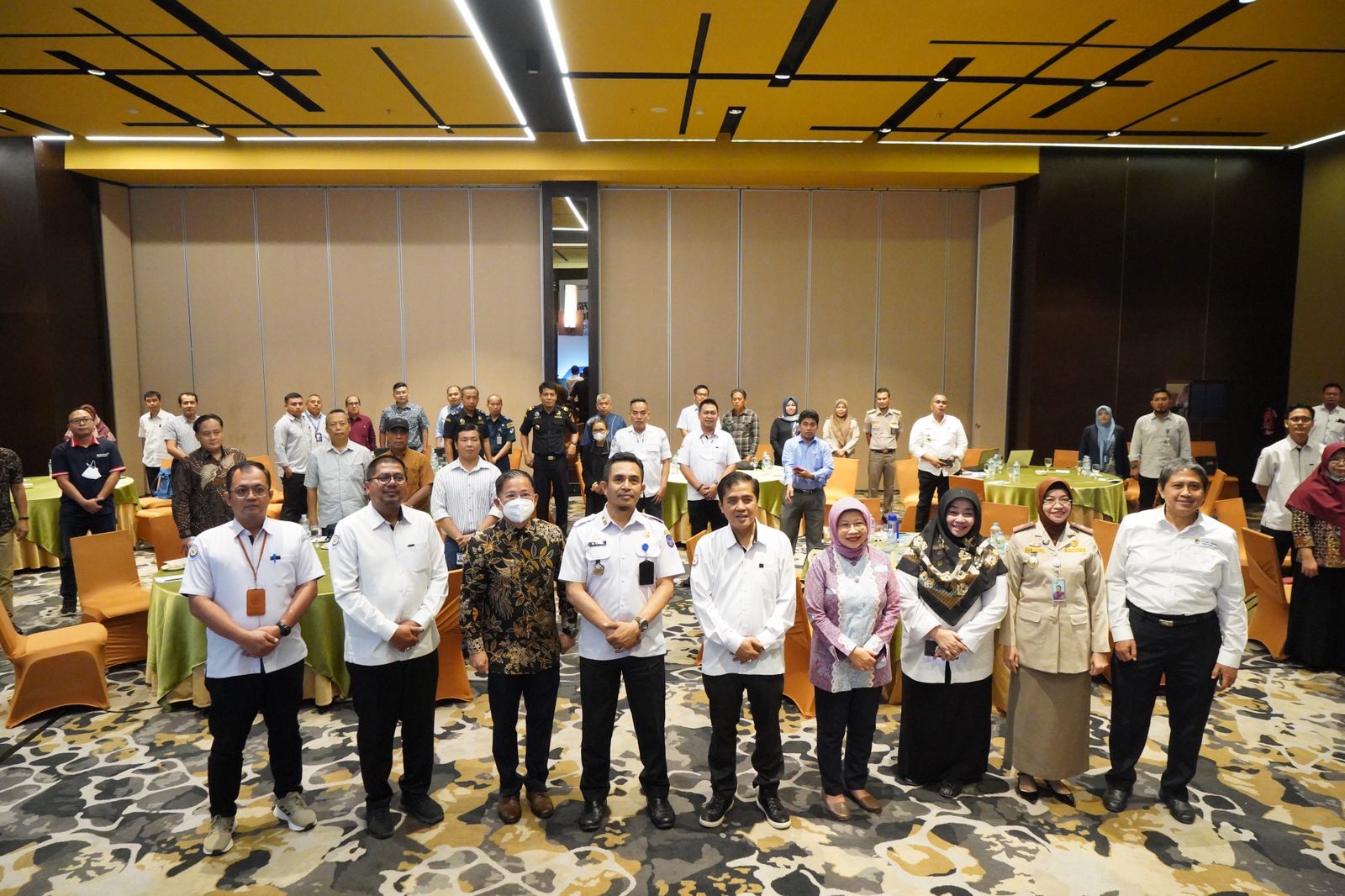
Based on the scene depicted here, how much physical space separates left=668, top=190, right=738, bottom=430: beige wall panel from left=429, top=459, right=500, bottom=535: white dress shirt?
22.6ft

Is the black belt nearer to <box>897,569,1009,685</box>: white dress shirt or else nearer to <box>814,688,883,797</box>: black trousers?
<box>897,569,1009,685</box>: white dress shirt

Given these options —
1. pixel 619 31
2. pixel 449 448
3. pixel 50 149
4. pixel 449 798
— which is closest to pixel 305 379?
pixel 50 149

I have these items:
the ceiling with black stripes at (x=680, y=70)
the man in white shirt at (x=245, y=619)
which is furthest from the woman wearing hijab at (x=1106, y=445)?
the man in white shirt at (x=245, y=619)

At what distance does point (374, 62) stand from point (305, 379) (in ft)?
19.3

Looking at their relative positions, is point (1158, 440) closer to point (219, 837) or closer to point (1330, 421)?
point (1330, 421)

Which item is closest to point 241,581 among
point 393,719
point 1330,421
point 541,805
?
point 393,719

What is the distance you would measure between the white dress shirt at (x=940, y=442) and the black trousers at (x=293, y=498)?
6516 mm

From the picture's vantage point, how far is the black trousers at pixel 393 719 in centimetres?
343

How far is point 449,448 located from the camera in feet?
26.9

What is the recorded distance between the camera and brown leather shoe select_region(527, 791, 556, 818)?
3.66 metres

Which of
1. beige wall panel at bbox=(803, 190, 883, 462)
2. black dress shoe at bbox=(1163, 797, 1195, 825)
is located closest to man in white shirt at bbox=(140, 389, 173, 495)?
beige wall panel at bbox=(803, 190, 883, 462)

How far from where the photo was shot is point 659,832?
3.57 meters

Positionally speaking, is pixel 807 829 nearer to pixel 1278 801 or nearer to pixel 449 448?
pixel 1278 801

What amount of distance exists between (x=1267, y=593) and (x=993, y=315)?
22.2 feet
